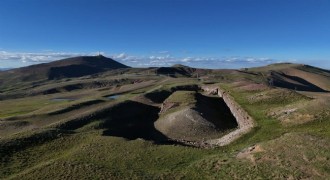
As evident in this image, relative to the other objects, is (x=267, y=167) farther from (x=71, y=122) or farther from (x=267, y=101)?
(x=71, y=122)

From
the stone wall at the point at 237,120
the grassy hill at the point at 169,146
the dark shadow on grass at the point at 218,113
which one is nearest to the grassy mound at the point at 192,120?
the dark shadow on grass at the point at 218,113

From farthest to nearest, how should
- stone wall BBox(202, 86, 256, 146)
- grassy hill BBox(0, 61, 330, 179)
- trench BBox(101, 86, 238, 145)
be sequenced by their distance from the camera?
trench BBox(101, 86, 238, 145), stone wall BBox(202, 86, 256, 146), grassy hill BBox(0, 61, 330, 179)

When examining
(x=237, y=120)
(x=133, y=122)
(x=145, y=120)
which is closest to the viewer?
(x=237, y=120)

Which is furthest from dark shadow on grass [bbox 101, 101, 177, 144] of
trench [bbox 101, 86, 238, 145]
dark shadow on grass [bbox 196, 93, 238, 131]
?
dark shadow on grass [bbox 196, 93, 238, 131]

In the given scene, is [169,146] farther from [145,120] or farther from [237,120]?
[145,120]

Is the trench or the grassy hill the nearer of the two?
the grassy hill

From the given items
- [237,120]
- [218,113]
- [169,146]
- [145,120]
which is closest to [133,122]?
[145,120]

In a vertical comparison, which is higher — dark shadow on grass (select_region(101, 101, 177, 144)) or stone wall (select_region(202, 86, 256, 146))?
stone wall (select_region(202, 86, 256, 146))

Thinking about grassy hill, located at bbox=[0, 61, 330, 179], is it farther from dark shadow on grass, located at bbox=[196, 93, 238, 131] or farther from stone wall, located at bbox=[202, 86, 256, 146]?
stone wall, located at bbox=[202, 86, 256, 146]
